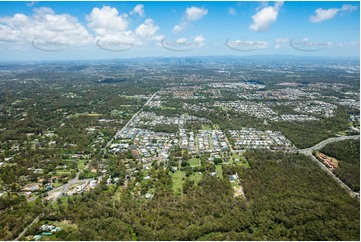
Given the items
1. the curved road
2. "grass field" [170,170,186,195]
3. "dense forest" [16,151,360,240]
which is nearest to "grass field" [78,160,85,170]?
"dense forest" [16,151,360,240]

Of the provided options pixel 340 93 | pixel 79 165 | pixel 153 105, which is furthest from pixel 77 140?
pixel 340 93

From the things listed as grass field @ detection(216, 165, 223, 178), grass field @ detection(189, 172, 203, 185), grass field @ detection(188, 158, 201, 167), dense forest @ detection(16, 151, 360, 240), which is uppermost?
dense forest @ detection(16, 151, 360, 240)

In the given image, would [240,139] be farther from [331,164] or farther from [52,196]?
[52,196]

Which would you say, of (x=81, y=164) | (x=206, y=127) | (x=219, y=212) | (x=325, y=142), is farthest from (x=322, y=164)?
(x=81, y=164)

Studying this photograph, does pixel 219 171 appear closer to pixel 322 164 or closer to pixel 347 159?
pixel 322 164

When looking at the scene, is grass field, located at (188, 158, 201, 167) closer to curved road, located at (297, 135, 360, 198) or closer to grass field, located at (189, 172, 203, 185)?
grass field, located at (189, 172, 203, 185)

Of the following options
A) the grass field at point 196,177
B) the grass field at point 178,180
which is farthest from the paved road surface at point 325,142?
the grass field at point 178,180
